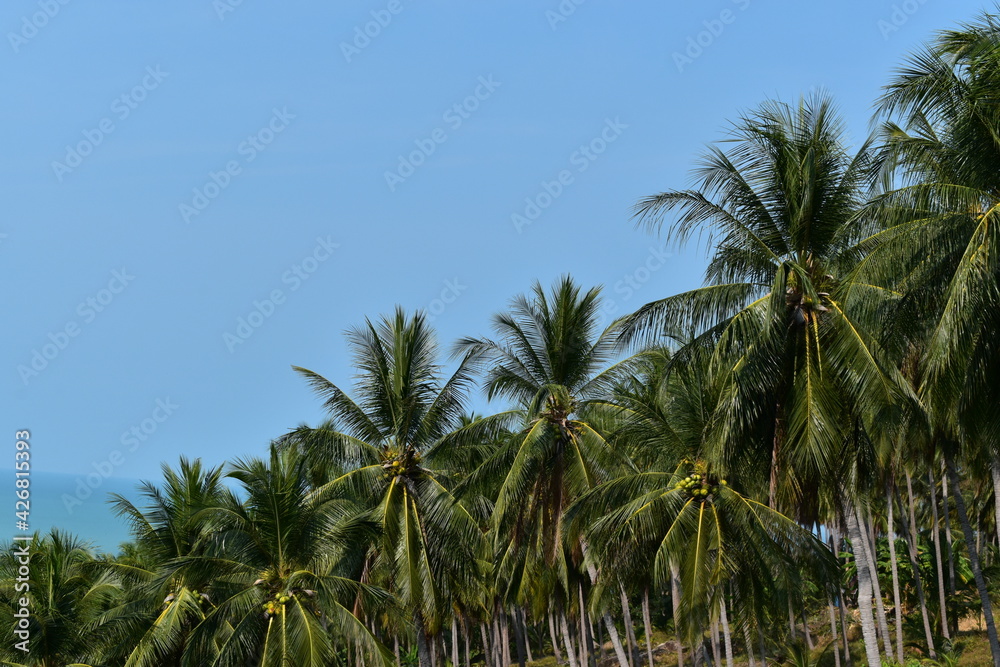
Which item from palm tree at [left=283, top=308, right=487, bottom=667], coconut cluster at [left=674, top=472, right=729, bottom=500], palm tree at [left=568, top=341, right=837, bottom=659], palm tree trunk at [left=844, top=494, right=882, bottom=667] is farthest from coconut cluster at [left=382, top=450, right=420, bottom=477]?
palm tree trunk at [left=844, top=494, right=882, bottom=667]

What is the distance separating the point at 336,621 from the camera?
2178 cm

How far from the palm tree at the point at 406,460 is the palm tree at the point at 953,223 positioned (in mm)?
12601

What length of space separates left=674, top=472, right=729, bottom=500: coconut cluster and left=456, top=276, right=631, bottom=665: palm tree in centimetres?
358

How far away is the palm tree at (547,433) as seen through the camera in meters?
24.9

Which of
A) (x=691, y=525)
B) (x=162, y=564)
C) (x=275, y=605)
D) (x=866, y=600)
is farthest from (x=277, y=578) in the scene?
(x=866, y=600)

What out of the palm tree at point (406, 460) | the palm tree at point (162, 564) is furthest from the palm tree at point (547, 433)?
the palm tree at point (162, 564)

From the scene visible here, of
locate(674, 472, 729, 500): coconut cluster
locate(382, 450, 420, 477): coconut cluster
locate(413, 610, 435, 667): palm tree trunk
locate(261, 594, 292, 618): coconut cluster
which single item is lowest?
locate(413, 610, 435, 667): palm tree trunk

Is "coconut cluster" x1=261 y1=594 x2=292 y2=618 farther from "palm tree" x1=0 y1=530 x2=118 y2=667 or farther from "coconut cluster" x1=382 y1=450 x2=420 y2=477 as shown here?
"palm tree" x1=0 y1=530 x2=118 y2=667

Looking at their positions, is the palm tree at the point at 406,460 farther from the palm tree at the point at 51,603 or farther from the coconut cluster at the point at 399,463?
the palm tree at the point at 51,603

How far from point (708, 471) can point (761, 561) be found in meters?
2.26

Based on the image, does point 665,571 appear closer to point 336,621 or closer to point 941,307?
point 336,621

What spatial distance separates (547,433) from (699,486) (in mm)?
4883

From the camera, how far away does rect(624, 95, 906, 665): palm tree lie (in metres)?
17.2

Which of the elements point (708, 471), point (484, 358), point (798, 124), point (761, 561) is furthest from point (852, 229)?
point (484, 358)
